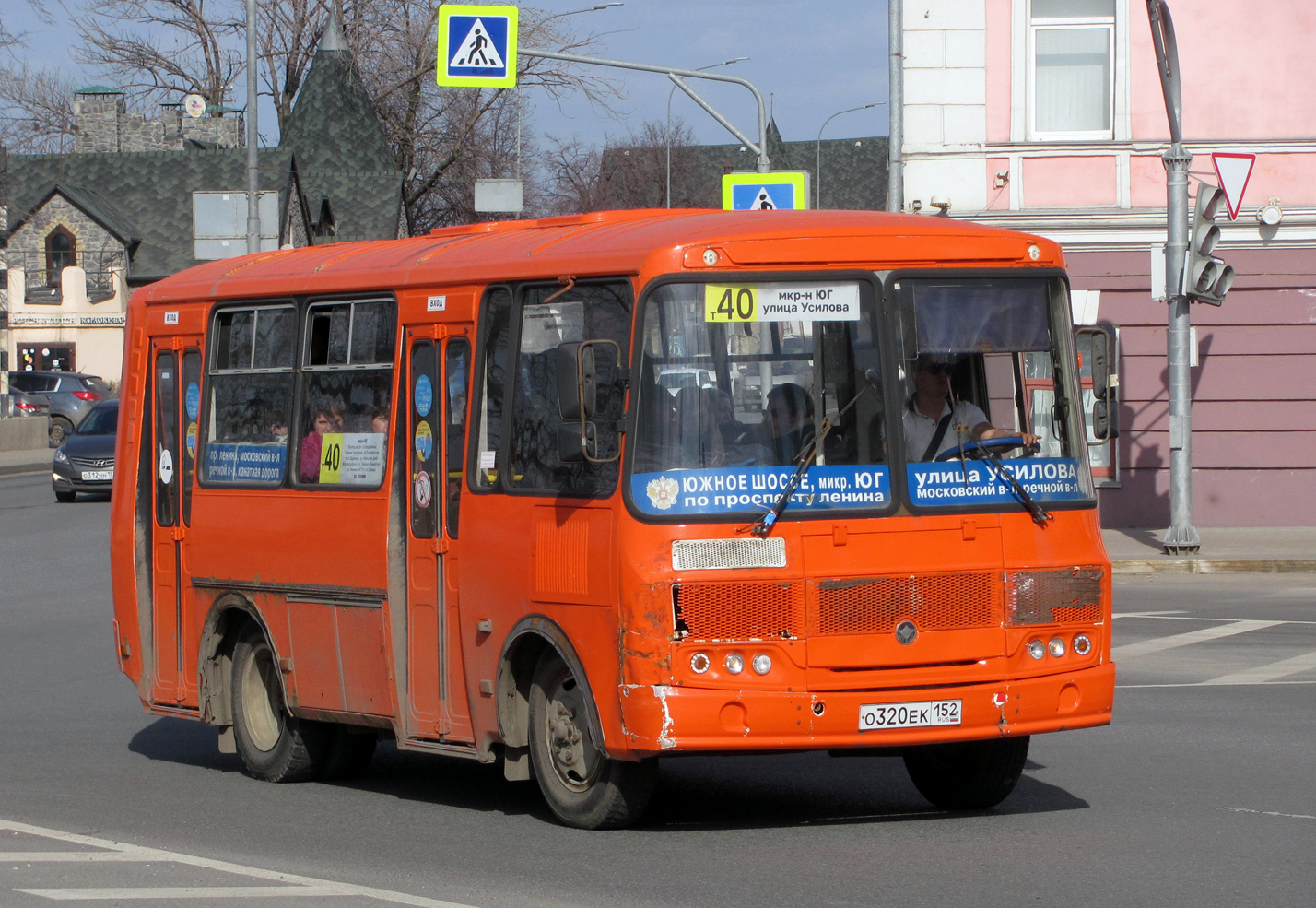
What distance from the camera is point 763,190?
2447cm

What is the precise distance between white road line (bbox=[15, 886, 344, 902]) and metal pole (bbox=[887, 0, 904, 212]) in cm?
1713

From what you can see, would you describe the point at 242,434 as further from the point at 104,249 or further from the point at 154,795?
the point at 104,249

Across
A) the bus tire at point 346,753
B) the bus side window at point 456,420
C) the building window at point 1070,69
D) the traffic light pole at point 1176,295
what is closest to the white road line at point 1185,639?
the traffic light pole at point 1176,295

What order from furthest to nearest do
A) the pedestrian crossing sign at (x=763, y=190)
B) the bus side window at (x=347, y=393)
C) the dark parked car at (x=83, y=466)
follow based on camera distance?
the dark parked car at (x=83, y=466) → the pedestrian crossing sign at (x=763, y=190) → the bus side window at (x=347, y=393)

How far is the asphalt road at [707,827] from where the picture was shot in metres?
6.96

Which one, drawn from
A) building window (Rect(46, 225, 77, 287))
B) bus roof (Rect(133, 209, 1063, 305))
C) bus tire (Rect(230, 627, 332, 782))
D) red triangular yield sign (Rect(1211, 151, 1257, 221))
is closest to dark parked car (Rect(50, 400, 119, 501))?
red triangular yield sign (Rect(1211, 151, 1257, 221))

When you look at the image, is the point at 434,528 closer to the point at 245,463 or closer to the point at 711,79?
the point at 245,463

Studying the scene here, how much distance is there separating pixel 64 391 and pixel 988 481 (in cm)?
5017

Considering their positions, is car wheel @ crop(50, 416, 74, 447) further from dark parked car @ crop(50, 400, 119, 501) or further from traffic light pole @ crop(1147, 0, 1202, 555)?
traffic light pole @ crop(1147, 0, 1202, 555)

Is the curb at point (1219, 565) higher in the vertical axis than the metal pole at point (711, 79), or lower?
lower

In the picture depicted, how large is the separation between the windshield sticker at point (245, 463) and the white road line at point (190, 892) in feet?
10.7

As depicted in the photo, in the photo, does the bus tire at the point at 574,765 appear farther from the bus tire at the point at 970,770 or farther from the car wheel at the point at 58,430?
the car wheel at the point at 58,430

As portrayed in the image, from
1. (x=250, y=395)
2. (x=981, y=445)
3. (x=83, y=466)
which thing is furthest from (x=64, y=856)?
(x=83, y=466)

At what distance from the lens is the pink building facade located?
24.0 metres
